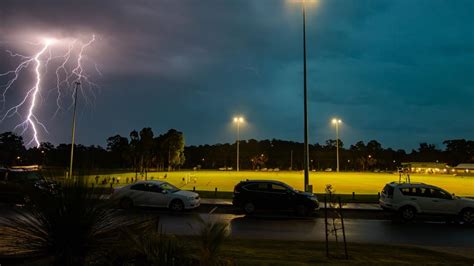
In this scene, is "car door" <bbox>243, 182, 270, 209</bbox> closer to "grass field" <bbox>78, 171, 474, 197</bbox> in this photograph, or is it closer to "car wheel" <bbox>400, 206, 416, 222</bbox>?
"car wheel" <bbox>400, 206, 416, 222</bbox>

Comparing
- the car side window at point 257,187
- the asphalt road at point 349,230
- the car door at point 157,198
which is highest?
the car side window at point 257,187

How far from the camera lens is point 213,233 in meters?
4.79

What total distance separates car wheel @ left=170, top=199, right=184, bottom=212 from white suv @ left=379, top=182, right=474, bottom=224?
9.48 metres

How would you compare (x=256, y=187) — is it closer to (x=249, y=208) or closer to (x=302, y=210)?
(x=249, y=208)

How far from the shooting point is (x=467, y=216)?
1653cm

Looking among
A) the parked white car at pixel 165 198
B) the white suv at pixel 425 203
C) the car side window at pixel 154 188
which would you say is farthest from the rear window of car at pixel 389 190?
the car side window at pixel 154 188

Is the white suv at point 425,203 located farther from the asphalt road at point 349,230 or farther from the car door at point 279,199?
the car door at point 279,199

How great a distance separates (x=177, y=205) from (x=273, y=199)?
185 inches

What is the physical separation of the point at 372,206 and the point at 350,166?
15010cm

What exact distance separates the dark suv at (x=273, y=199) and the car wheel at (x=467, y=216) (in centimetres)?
615

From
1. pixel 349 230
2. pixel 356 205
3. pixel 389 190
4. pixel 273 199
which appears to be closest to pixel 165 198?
pixel 273 199

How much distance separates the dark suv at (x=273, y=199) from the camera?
18.1 meters

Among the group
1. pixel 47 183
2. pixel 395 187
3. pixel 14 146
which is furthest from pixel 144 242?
pixel 14 146

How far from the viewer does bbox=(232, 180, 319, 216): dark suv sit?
59.4 ft
